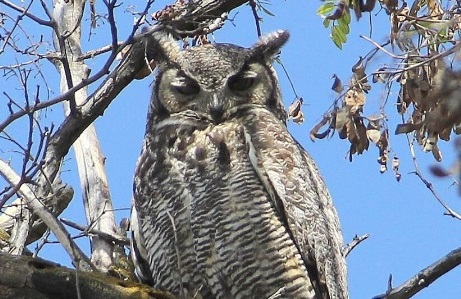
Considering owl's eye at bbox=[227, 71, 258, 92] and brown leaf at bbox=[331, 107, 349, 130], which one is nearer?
brown leaf at bbox=[331, 107, 349, 130]

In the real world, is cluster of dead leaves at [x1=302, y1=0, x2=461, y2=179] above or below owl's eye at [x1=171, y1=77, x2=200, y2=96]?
below

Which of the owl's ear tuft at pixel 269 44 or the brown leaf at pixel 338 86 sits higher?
the owl's ear tuft at pixel 269 44

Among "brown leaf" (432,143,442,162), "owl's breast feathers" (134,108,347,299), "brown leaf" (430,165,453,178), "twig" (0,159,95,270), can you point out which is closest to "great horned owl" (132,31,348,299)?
"owl's breast feathers" (134,108,347,299)

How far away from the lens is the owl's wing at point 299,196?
299cm

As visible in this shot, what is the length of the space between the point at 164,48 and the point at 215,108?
16.9 inches

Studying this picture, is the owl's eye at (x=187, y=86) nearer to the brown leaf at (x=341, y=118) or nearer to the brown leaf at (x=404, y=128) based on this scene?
the brown leaf at (x=341, y=118)

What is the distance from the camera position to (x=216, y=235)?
2904mm

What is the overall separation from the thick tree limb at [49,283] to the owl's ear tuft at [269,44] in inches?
59.4

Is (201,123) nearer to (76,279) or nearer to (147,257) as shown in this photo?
(147,257)

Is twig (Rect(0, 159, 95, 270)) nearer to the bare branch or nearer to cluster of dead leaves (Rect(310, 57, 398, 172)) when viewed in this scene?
the bare branch

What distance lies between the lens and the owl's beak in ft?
10.5

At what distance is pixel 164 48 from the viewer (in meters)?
3.43

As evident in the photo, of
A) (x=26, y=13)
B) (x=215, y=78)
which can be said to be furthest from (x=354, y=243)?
(x=26, y=13)

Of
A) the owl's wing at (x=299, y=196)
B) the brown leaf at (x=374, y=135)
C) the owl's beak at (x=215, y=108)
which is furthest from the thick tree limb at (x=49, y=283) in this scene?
the brown leaf at (x=374, y=135)
